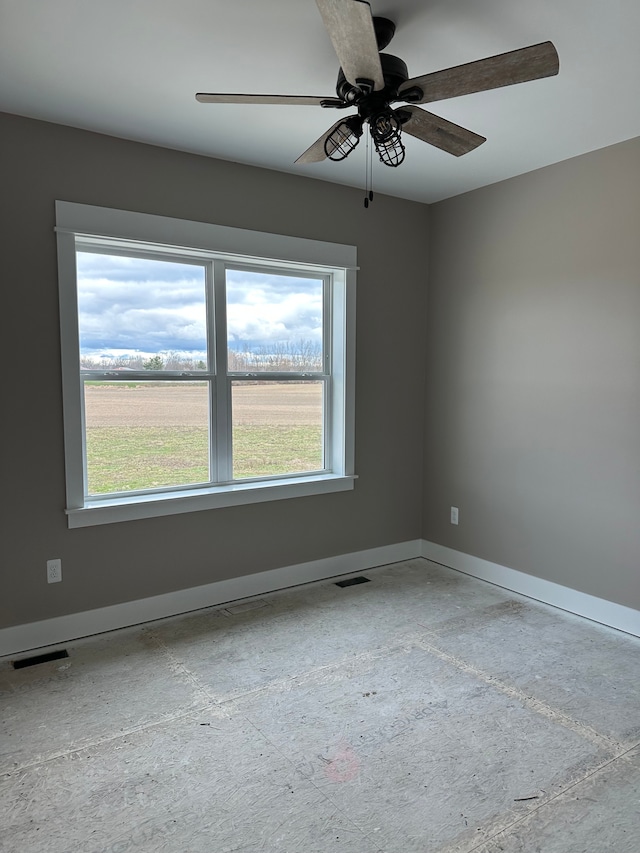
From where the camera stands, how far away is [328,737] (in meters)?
2.22

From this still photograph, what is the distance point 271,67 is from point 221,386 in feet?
5.76

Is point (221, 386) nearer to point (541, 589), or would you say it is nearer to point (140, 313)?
point (140, 313)

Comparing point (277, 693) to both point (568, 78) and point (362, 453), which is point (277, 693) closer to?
point (362, 453)

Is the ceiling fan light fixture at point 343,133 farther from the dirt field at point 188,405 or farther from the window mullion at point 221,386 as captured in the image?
the dirt field at point 188,405

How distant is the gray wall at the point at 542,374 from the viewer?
3123 millimetres

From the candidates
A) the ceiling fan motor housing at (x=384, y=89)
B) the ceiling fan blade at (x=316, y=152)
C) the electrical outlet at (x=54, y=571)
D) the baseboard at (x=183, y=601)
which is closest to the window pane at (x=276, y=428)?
the baseboard at (x=183, y=601)

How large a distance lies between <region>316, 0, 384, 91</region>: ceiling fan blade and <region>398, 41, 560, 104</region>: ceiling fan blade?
0.16m

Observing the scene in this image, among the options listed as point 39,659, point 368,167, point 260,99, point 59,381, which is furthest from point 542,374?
point 39,659

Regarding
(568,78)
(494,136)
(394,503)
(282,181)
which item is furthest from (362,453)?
(568,78)

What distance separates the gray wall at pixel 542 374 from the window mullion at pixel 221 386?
1.60m

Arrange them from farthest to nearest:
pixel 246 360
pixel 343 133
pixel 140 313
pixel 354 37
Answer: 1. pixel 246 360
2. pixel 140 313
3. pixel 343 133
4. pixel 354 37

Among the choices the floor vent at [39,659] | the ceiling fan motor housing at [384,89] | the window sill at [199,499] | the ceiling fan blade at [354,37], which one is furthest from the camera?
the window sill at [199,499]

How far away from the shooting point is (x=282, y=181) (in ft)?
11.6

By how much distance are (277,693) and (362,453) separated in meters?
1.89
